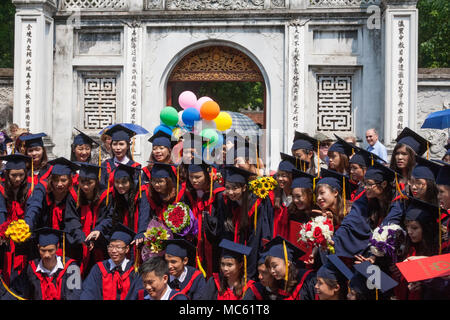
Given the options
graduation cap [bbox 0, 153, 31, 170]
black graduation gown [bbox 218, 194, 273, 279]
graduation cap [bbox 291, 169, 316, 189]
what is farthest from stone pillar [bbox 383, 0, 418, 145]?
graduation cap [bbox 0, 153, 31, 170]

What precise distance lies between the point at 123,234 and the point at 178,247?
69cm

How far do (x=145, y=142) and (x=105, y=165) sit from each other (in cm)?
419

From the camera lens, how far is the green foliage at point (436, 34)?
762 inches

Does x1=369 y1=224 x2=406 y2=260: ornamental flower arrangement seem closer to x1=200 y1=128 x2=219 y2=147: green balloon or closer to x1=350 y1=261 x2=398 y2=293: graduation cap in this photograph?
x1=350 y1=261 x2=398 y2=293: graduation cap

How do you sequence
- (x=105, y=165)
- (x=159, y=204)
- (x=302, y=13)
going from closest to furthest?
(x=159, y=204), (x=105, y=165), (x=302, y=13)

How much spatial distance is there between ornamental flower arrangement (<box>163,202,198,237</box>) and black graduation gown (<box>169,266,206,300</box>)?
1.60 ft

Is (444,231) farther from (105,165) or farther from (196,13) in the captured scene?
(196,13)

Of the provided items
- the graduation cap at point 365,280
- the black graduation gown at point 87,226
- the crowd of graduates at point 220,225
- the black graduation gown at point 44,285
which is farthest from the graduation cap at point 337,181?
the black graduation gown at point 44,285

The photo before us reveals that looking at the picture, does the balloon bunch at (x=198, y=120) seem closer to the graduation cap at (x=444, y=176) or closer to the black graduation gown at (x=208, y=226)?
the black graduation gown at (x=208, y=226)

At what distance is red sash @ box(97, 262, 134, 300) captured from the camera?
5512 mm

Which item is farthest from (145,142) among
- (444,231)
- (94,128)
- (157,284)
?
(444,231)

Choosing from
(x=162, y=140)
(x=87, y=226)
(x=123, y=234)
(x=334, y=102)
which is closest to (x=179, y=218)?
(x=123, y=234)

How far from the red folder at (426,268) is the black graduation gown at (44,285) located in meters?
3.33

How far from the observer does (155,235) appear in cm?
546
